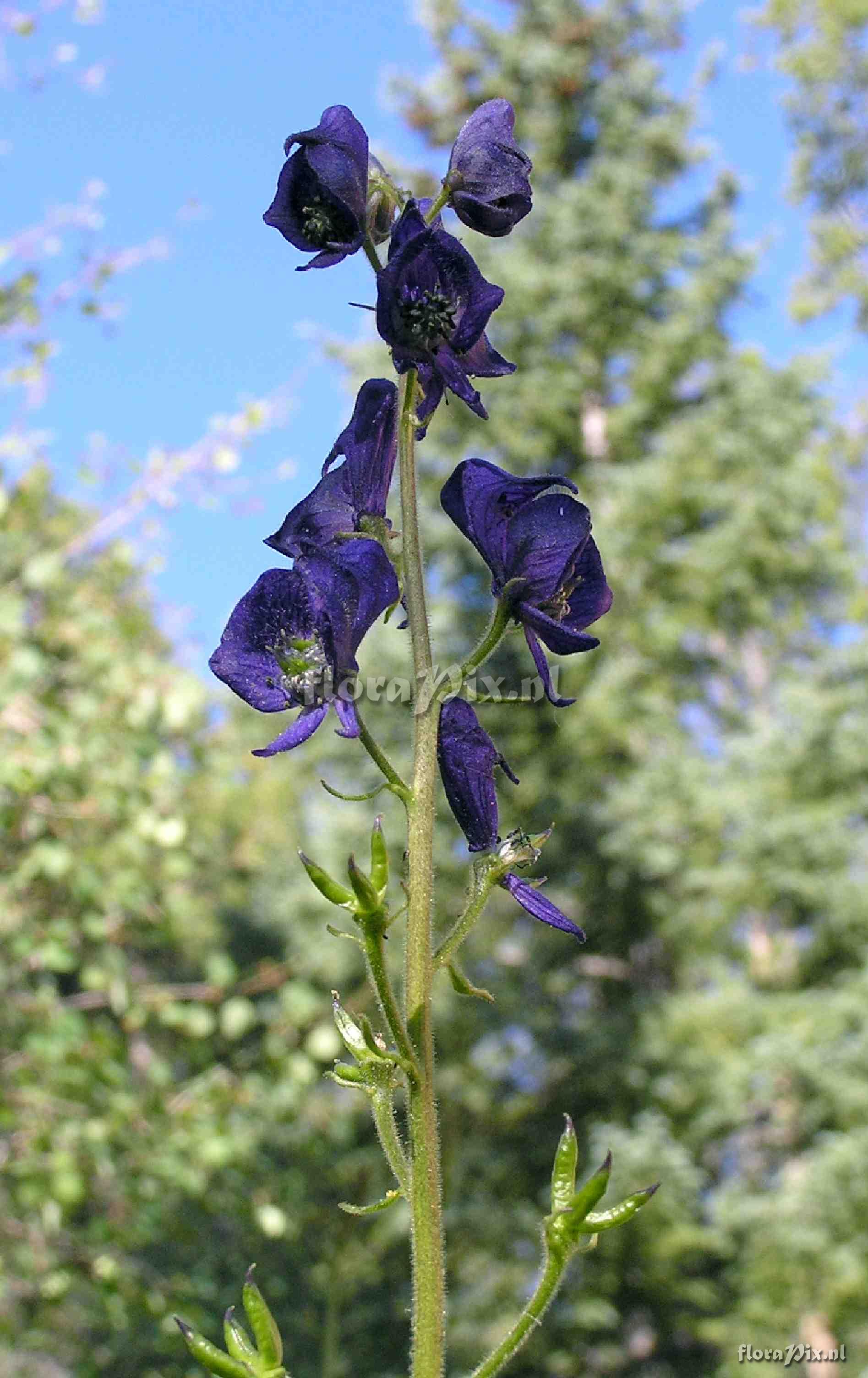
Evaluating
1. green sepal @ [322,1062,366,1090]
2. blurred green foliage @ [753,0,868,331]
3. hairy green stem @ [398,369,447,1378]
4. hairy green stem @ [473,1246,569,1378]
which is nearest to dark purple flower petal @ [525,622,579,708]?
hairy green stem @ [398,369,447,1378]

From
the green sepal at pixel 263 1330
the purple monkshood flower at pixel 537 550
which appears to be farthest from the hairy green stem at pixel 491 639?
the green sepal at pixel 263 1330

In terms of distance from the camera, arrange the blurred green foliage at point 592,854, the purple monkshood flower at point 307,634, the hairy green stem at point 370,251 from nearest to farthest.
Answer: the purple monkshood flower at point 307,634 → the hairy green stem at point 370,251 → the blurred green foliage at point 592,854

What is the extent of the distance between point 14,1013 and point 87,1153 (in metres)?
0.54

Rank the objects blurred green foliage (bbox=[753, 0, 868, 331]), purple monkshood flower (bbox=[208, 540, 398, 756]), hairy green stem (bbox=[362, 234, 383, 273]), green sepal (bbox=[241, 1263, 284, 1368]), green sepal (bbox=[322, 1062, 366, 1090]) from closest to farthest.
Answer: green sepal (bbox=[241, 1263, 284, 1368]) → green sepal (bbox=[322, 1062, 366, 1090]) → purple monkshood flower (bbox=[208, 540, 398, 756]) → hairy green stem (bbox=[362, 234, 383, 273]) → blurred green foliage (bbox=[753, 0, 868, 331])

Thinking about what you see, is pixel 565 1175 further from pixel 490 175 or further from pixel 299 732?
pixel 490 175

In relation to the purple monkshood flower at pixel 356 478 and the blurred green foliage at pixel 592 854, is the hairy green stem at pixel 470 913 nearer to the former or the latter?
the purple monkshood flower at pixel 356 478

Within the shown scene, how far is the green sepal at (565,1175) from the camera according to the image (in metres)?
1.16

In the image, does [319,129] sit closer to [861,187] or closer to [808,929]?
[808,929]

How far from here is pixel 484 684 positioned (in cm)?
138

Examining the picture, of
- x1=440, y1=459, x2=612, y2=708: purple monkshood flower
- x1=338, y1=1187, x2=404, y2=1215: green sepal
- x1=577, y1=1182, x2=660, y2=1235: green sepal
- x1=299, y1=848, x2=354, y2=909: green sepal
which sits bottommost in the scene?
x1=338, y1=1187, x2=404, y2=1215: green sepal

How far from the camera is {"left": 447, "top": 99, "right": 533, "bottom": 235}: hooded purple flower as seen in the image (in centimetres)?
147

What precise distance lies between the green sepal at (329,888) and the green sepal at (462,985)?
12cm

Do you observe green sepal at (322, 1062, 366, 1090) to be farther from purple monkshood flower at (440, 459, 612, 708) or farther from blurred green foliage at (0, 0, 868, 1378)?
blurred green foliage at (0, 0, 868, 1378)

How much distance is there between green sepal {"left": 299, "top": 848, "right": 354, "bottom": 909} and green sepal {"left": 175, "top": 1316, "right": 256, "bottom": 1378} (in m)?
0.39
